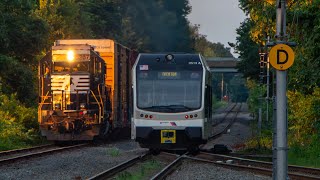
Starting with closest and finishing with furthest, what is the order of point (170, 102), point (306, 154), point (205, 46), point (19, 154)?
point (170, 102) → point (306, 154) → point (19, 154) → point (205, 46)

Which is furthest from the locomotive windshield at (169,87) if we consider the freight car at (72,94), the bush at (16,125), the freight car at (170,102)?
the bush at (16,125)

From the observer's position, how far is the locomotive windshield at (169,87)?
63.5ft

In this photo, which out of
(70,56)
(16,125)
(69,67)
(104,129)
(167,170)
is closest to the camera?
(167,170)

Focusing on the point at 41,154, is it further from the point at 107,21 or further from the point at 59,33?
the point at 107,21

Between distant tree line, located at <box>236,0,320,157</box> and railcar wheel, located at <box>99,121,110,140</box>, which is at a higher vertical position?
distant tree line, located at <box>236,0,320,157</box>

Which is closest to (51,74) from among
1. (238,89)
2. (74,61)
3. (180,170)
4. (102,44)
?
(74,61)

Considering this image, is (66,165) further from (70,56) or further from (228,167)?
(70,56)

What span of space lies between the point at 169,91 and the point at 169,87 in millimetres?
128

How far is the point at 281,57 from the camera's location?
33.1ft

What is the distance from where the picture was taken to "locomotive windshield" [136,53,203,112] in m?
19.4

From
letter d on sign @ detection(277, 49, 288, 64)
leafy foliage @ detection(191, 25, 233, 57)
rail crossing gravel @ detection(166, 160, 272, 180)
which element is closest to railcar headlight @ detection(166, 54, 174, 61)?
rail crossing gravel @ detection(166, 160, 272, 180)

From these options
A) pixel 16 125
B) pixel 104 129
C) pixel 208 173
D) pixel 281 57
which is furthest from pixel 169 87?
pixel 281 57

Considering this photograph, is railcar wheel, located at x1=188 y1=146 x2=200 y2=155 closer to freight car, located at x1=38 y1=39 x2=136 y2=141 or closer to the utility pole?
freight car, located at x1=38 y1=39 x2=136 y2=141

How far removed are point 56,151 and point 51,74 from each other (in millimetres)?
4041
